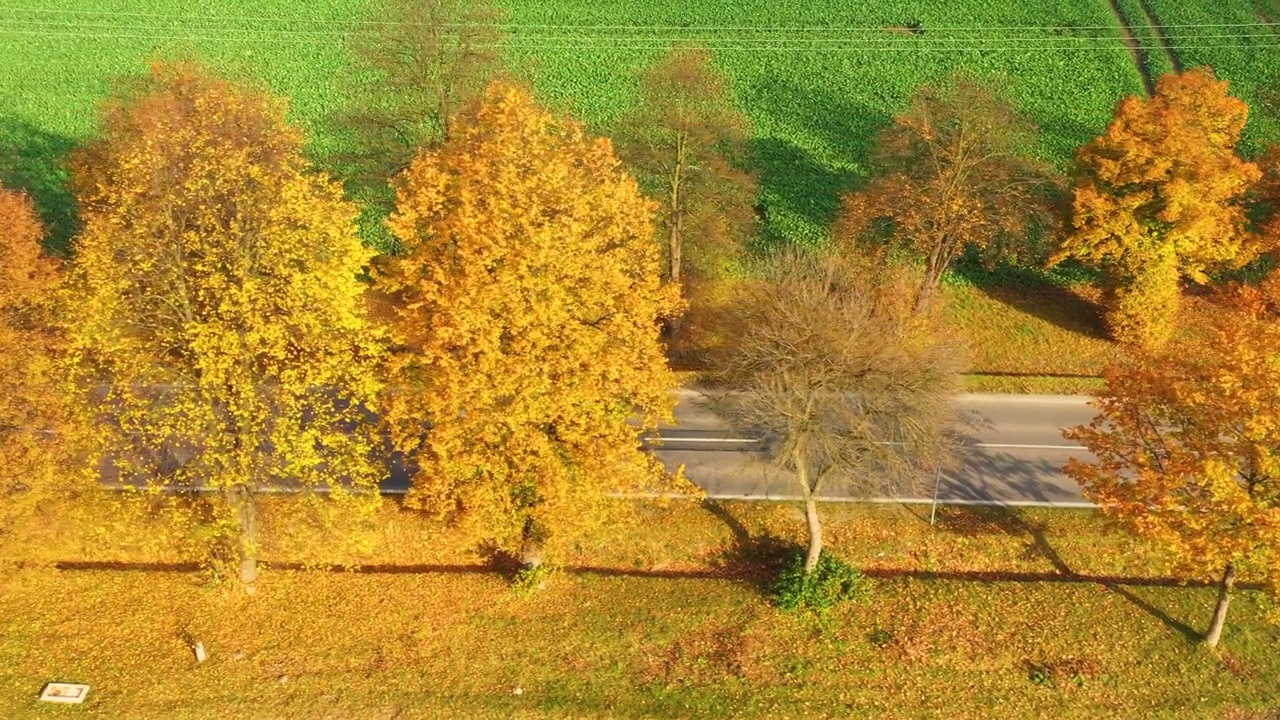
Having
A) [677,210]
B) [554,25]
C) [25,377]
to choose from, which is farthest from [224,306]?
[554,25]

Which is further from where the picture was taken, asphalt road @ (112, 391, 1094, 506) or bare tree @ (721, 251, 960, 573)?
asphalt road @ (112, 391, 1094, 506)

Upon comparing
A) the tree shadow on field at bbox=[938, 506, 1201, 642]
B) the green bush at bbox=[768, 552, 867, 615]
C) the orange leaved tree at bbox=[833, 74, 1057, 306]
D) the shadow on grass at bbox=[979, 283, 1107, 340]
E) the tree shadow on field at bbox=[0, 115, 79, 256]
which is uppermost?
the orange leaved tree at bbox=[833, 74, 1057, 306]

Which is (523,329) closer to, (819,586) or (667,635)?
(667,635)

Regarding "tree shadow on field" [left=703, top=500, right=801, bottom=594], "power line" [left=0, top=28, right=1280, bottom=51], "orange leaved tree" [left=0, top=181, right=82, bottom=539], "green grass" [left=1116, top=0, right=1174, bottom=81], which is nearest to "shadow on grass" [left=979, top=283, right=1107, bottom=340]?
"tree shadow on field" [left=703, top=500, right=801, bottom=594]

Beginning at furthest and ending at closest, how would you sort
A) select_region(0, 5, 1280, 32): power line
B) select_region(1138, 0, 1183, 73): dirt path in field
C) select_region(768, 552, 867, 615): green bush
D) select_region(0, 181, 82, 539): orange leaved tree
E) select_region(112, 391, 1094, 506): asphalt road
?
select_region(0, 5, 1280, 32): power line → select_region(1138, 0, 1183, 73): dirt path in field → select_region(112, 391, 1094, 506): asphalt road → select_region(768, 552, 867, 615): green bush → select_region(0, 181, 82, 539): orange leaved tree

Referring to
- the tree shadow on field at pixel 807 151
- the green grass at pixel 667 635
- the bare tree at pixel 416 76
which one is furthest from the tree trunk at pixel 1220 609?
the bare tree at pixel 416 76

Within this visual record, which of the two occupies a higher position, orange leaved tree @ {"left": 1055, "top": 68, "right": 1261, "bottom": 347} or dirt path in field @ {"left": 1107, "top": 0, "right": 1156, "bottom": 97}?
dirt path in field @ {"left": 1107, "top": 0, "right": 1156, "bottom": 97}

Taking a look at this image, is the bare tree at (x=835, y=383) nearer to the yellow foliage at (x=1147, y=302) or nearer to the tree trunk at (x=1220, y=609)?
the tree trunk at (x=1220, y=609)

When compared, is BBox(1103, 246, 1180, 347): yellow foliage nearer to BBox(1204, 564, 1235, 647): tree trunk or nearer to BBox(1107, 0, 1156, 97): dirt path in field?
BBox(1204, 564, 1235, 647): tree trunk
